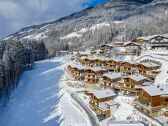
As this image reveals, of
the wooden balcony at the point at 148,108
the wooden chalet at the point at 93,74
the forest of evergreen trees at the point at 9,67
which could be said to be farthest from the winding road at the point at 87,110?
the forest of evergreen trees at the point at 9,67

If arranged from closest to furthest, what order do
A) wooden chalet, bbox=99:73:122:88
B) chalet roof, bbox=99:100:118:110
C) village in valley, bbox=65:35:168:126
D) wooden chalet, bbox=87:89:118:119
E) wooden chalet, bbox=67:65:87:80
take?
1. village in valley, bbox=65:35:168:126
2. wooden chalet, bbox=87:89:118:119
3. chalet roof, bbox=99:100:118:110
4. wooden chalet, bbox=99:73:122:88
5. wooden chalet, bbox=67:65:87:80

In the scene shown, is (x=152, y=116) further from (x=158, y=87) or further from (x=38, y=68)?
(x=38, y=68)

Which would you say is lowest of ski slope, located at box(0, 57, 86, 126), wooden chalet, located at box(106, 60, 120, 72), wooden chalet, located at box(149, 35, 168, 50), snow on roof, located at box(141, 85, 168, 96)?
ski slope, located at box(0, 57, 86, 126)

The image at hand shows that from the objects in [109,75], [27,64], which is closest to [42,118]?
[109,75]

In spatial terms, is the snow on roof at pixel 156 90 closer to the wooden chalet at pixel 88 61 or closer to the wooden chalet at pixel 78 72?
the wooden chalet at pixel 78 72

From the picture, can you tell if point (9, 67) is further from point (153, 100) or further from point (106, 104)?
point (153, 100)

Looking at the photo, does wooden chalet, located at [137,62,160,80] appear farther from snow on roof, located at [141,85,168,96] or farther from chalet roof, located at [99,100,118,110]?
chalet roof, located at [99,100,118,110]

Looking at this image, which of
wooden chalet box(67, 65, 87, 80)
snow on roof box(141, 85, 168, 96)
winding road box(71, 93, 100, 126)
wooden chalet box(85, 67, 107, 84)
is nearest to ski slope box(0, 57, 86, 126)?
winding road box(71, 93, 100, 126)
